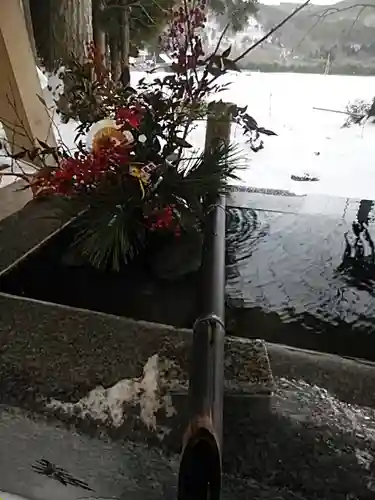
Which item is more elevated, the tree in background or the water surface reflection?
the tree in background

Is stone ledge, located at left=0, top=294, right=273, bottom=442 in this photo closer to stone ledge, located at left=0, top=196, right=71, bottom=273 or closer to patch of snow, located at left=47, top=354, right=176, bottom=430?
patch of snow, located at left=47, top=354, right=176, bottom=430

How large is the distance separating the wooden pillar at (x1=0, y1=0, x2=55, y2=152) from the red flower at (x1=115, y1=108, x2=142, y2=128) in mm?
820

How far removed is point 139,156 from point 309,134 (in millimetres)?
1509

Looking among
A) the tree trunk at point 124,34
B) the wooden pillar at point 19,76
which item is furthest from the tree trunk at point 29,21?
the tree trunk at point 124,34

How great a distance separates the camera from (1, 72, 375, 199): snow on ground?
7.13 ft

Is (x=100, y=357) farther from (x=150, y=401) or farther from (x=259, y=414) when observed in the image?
(x=259, y=414)

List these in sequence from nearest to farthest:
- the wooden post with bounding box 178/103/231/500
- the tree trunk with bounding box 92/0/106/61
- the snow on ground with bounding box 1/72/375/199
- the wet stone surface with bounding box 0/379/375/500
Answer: the wooden post with bounding box 178/103/231/500
the wet stone surface with bounding box 0/379/375/500
the tree trunk with bounding box 92/0/106/61
the snow on ground with bounding box 1/72/375/199

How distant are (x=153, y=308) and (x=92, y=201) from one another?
24cm

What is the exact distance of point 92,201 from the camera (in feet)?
3.37

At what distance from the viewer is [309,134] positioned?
2320mm

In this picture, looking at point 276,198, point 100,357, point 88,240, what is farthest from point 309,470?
point 276,198

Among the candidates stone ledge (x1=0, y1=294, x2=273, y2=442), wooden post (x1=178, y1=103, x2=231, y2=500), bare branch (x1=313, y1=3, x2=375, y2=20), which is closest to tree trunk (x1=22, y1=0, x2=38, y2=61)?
bare branch (x1=313, y1=3, x2=375, y2=20)

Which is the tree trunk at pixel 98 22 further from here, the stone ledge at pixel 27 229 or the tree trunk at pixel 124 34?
the stone ledge at pixel 27 229

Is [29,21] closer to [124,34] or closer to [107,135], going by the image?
[124,34]
